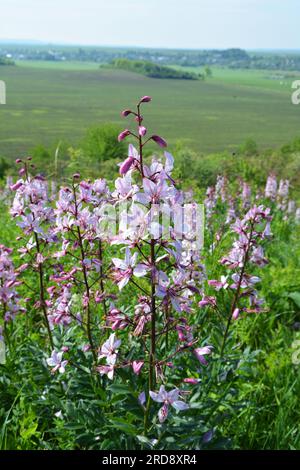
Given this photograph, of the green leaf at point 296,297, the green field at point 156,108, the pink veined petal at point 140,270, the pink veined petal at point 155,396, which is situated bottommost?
the green field at point 156,108

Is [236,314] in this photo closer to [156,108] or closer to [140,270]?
[140,270]

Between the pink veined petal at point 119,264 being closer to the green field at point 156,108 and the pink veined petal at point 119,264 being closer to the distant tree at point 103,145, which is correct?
the distant tree at point 103,145

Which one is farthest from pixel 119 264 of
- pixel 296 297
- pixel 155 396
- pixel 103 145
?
pixel 103 145

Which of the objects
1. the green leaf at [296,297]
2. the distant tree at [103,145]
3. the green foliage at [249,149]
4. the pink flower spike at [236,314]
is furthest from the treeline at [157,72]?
the pink flower spike at [236,314]

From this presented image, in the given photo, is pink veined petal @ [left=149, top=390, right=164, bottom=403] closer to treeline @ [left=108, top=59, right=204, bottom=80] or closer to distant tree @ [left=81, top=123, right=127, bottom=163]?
distant tree @ [left=81, top=123, right=127, bottom=163]

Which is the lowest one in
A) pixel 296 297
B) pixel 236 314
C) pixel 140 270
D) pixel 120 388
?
pixel 296 297

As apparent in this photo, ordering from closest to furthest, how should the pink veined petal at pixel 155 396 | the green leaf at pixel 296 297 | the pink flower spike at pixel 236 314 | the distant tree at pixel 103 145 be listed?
the pink veined petal at pixel 155 396 → the pink flower spike at pixel 236 314 → the green leaf at pixel 296 297 → the distant tree at pixel 103 145

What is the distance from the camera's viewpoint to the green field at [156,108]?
181 feet

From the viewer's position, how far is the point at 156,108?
300 ft

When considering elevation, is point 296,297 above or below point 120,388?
below

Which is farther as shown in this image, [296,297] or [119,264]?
[296,297]

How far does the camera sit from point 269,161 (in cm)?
1733

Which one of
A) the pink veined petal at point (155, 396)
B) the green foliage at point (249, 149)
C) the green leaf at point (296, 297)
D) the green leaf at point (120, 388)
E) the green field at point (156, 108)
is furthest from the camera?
the green field at point (156, 108)

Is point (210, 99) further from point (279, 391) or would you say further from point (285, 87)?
point (279, 391)
